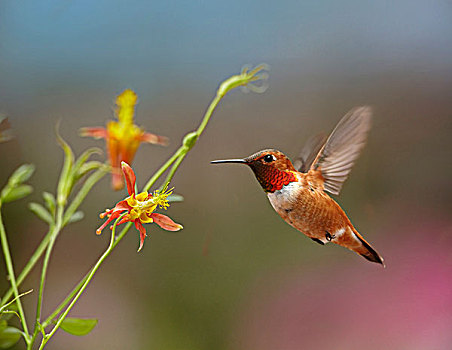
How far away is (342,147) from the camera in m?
0.29

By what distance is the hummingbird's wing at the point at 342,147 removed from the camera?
0.29 meters

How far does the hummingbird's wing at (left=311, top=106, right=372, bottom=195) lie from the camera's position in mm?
287

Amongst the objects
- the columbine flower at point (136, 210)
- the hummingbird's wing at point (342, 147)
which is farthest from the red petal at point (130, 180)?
the hummingbird's wing at point (342, 147)

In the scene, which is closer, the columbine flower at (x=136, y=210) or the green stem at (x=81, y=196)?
the columbine flower at (x=136, y=210)

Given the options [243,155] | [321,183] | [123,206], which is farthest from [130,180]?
[243,155]

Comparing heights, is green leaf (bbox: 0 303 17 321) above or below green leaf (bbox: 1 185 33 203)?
below

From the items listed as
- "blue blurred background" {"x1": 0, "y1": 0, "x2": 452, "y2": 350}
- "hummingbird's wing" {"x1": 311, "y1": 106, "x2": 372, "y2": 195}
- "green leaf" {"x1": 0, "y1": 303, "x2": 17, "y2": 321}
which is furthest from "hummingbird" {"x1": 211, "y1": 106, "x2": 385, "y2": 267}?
"blue blurred background" {"x1": 0, "y1": 0, "x2": 452, "y2": 350}

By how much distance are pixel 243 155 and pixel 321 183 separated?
1.77ft

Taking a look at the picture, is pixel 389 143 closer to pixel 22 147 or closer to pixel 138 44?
pixel 138 44

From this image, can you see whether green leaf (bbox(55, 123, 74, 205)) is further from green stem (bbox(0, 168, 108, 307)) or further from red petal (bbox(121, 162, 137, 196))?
red petal (bbox(121, 162, 137, 196))

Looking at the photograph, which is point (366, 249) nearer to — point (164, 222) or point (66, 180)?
point (164, 222)

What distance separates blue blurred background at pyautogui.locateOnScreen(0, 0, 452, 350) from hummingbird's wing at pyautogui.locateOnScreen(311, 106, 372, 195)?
0.49 m

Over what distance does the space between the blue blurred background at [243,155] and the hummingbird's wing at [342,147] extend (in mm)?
490

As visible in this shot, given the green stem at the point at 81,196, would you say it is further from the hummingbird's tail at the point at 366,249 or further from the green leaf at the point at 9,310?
the hummingbird's tail at the point at 366,249
